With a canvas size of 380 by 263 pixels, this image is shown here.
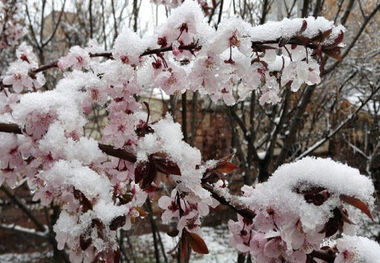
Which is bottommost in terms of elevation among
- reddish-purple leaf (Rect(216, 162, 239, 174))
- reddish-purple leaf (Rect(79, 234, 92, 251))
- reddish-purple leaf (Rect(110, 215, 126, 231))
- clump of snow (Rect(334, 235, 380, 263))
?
clump of snow (Rect(334, 235, 380, 263))

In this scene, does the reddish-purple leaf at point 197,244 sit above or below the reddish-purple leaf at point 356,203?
below

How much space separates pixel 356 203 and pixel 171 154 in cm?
43

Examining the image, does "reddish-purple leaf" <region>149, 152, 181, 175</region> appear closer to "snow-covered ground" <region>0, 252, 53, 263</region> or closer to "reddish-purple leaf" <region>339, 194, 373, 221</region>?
"reddish-purple leaf" <region>339, 194, 373, 221</region>

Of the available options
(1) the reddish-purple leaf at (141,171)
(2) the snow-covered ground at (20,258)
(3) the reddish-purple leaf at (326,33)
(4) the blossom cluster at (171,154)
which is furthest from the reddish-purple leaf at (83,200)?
(2) the snow-covered ground at (20,258)

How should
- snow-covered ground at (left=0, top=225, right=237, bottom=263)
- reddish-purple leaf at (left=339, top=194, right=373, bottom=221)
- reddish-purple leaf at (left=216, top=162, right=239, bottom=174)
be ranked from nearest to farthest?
1. reddish-purple leaf at (left=339, top=194, right=373, bottom=221)
2. reddish-purple leaf at (left=216, top=162, right=239, bottom=174)
3. snow-covered ground at (left=0, top=225, right=237, bottom=263)

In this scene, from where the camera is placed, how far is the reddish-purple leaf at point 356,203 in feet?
2.52

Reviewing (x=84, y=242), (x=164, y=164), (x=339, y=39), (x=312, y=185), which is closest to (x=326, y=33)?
(x=339, y=39)

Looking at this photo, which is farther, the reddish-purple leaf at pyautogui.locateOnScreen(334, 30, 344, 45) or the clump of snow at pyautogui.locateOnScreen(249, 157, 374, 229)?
the reddish-purple leaf at pyautogui.locateOnScreen(334, 30, 344, 45)

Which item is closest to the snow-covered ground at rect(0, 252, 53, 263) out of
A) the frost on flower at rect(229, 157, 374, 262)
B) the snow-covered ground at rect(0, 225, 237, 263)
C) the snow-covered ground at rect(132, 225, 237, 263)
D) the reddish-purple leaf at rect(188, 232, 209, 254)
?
the snow-covered ground at rect(0, 225, 237, 263)

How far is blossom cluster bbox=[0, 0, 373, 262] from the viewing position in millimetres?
850

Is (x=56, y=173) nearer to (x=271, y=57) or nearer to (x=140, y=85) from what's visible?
(x=140, y=85)

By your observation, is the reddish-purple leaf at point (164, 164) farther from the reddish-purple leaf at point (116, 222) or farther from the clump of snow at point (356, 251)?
the clump of snow at point (356, 251)

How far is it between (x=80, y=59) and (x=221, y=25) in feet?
2.78

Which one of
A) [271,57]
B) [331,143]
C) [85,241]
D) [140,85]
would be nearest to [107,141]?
[140,85]
